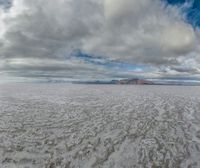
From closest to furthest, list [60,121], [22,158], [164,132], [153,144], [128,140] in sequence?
[22,158], [153,144], [128,140], [164,132], [60,121]

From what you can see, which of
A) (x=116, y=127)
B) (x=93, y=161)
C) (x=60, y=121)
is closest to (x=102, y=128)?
(x=116, y=127)

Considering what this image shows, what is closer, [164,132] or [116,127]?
[164,132]

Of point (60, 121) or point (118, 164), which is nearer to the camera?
point (118, 164)

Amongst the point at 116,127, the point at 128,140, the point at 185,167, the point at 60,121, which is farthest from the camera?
the point at 60,121

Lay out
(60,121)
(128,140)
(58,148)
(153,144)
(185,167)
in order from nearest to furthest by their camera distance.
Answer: (185,167)
(58,148)
(153,144)
(128,140)
(60,121)

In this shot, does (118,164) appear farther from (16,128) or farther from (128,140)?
(16,128)

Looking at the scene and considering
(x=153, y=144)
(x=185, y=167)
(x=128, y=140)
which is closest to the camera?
(x=185, y=167)

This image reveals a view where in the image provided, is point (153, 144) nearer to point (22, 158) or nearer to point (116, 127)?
point (116, 127)

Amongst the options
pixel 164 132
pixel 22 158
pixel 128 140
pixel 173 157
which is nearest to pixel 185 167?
pixel 173 157
